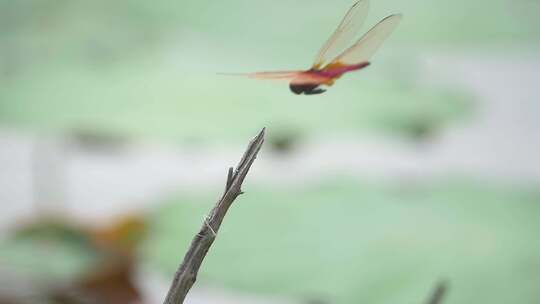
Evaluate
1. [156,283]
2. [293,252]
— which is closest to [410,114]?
[293,252]

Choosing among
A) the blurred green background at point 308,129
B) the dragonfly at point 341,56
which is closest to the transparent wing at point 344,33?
the dragonfly at point 341,56

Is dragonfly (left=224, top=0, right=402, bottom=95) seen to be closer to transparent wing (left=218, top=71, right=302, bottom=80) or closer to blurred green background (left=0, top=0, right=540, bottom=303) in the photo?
transparent wing (left=218, top=71, right=302, bottom=80)

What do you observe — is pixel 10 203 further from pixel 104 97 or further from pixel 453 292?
pixel 453 292

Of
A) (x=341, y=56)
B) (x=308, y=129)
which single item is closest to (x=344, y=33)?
(x=341, y=56)

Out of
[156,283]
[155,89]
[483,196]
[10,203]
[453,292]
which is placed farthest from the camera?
[10,203]

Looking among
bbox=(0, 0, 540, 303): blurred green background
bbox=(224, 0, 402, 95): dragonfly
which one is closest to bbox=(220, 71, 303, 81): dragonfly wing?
bbox=(224, 0, 402, 95): dragonfly
